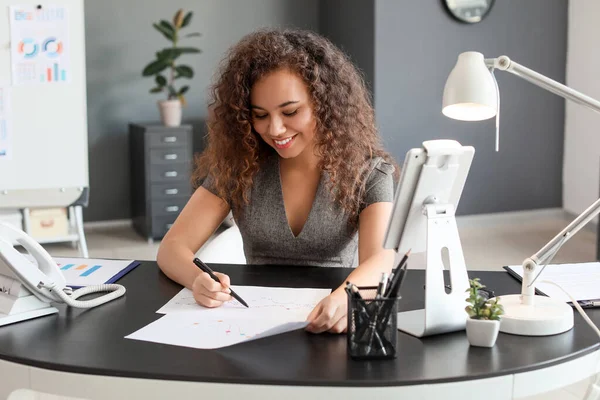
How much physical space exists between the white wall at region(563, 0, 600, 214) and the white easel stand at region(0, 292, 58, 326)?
4395mm

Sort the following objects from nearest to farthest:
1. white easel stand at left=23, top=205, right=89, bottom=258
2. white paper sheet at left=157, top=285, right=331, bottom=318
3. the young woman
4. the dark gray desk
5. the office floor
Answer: the dark gray desk < white paper sheet at left=157, top=285, right=331, bottom=318 < the young woman < white easel stand at left=23, top=205, right=89, bottom=258 < the office floor

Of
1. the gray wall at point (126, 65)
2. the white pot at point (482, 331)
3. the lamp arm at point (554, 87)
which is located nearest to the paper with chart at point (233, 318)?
the white pot at point (482, 331)

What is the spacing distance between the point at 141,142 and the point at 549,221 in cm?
298


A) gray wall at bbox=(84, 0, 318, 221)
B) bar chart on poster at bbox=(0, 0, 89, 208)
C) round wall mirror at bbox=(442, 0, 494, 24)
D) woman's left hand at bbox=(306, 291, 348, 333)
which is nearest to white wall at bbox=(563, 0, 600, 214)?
round wall mirror at bbox=(442, 0, 494, 24)

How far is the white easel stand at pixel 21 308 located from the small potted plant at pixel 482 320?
2.63ft

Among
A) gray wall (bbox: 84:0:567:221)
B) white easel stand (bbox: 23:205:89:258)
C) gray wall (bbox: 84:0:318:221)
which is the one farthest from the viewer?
gray wall (bbox: 84:0:318:221)

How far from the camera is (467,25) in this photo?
544cm

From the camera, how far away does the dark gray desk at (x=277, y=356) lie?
1.23 metres

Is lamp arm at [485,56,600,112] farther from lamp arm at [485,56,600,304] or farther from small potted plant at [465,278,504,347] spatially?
small potted plant at [465,278,504,347]

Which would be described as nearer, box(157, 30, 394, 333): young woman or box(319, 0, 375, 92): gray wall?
box(157, 30, 394, 333): young woman

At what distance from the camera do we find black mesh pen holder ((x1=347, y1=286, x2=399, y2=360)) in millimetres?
1290

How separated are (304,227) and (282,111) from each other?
0.29 m

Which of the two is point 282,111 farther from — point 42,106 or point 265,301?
point 42,106

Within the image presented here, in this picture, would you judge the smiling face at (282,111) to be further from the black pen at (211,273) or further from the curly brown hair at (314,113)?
the black pen at (211,273)
